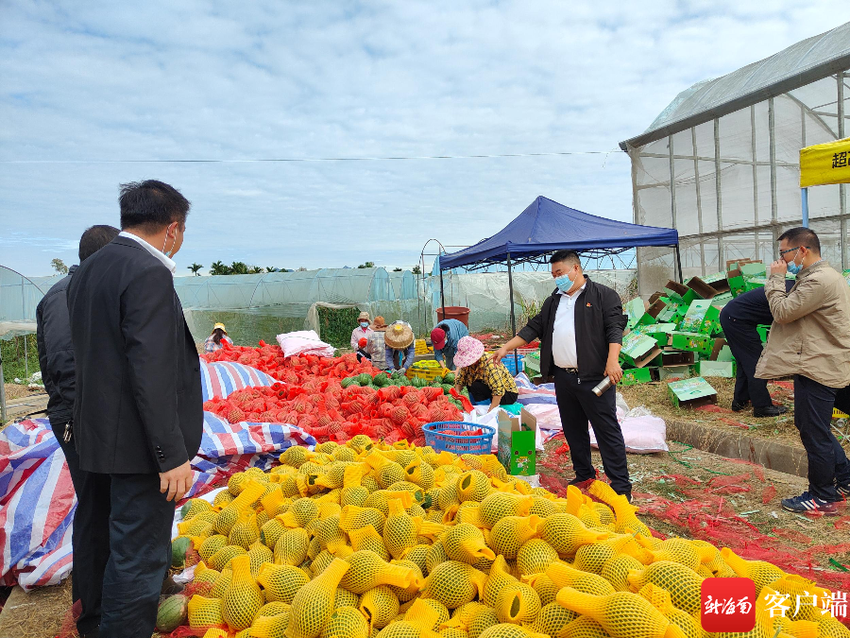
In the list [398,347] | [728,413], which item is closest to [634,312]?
[728,413]

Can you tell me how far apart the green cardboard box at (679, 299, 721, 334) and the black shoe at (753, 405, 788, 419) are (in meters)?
2.19

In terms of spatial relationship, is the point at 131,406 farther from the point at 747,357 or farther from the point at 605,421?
the point at 747,357

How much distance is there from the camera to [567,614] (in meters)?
1.78

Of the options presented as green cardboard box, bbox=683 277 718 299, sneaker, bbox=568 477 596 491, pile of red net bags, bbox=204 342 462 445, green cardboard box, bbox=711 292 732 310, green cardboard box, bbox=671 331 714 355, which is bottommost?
sneaker, bbox=568 477 596 491

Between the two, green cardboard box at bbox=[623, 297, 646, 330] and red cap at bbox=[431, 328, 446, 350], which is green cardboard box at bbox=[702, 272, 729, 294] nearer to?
green cardboard box at bbox=[623, 297, 646, 330]

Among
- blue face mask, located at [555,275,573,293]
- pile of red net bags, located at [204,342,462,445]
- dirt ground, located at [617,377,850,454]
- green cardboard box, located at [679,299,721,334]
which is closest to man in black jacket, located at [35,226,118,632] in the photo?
pile of red net bags, located at [204,342,462,445]

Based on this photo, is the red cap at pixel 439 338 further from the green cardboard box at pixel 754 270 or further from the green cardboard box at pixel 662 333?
the green cardboard box at pixel 754 270

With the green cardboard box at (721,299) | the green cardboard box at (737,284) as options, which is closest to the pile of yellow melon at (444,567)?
the green cardboard box at (721,299)

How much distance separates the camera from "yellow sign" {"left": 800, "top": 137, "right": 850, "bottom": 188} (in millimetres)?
5535

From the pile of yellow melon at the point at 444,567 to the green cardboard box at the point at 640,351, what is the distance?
5.27 m

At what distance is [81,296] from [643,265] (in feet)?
48.3

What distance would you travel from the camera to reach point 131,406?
74.8 inches

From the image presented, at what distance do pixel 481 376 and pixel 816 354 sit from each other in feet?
10.0

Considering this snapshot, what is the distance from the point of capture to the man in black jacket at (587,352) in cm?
379
